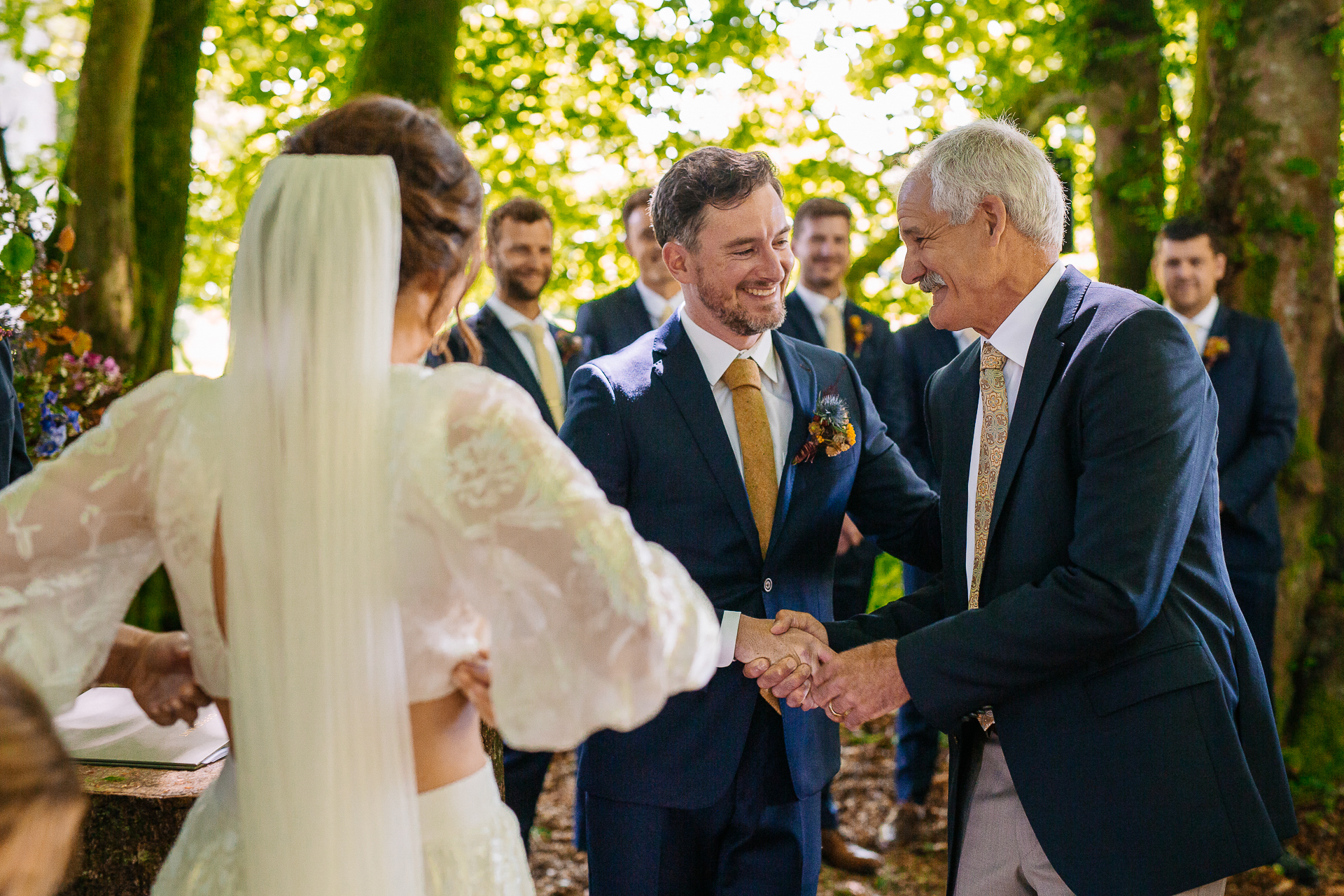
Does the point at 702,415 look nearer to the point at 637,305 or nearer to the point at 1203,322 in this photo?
the point at 637,305

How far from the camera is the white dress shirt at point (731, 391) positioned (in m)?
3.08

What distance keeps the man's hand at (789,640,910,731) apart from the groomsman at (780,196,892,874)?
2.62 metres

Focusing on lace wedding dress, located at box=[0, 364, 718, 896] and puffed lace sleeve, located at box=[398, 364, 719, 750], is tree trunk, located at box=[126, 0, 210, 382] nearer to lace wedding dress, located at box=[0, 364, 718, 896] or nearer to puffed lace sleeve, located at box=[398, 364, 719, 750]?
lace wedding dress, located at box=[0, 364, 718, 896]

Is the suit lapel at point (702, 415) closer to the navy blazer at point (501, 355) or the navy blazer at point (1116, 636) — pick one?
the navy blazer at point (1116, 636)

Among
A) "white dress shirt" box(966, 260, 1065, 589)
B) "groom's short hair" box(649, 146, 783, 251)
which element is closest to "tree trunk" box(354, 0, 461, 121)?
"groom's short hair" box(649, 146, 783, 251)

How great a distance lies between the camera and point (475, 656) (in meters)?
1.72

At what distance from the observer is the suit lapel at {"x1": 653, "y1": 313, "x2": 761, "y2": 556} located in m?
2.93

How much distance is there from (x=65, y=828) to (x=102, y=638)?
50cm

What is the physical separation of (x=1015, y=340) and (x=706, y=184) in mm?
1030

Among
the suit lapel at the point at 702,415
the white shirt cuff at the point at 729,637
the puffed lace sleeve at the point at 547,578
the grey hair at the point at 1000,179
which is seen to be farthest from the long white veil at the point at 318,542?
the grey hair at the point at 1000,179

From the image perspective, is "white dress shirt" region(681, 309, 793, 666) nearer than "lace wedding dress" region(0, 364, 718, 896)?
No

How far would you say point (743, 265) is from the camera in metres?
3.11

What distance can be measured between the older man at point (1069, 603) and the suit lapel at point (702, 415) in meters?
0.48

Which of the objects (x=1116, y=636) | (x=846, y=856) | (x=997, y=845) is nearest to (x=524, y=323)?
(x=846, y=856)
